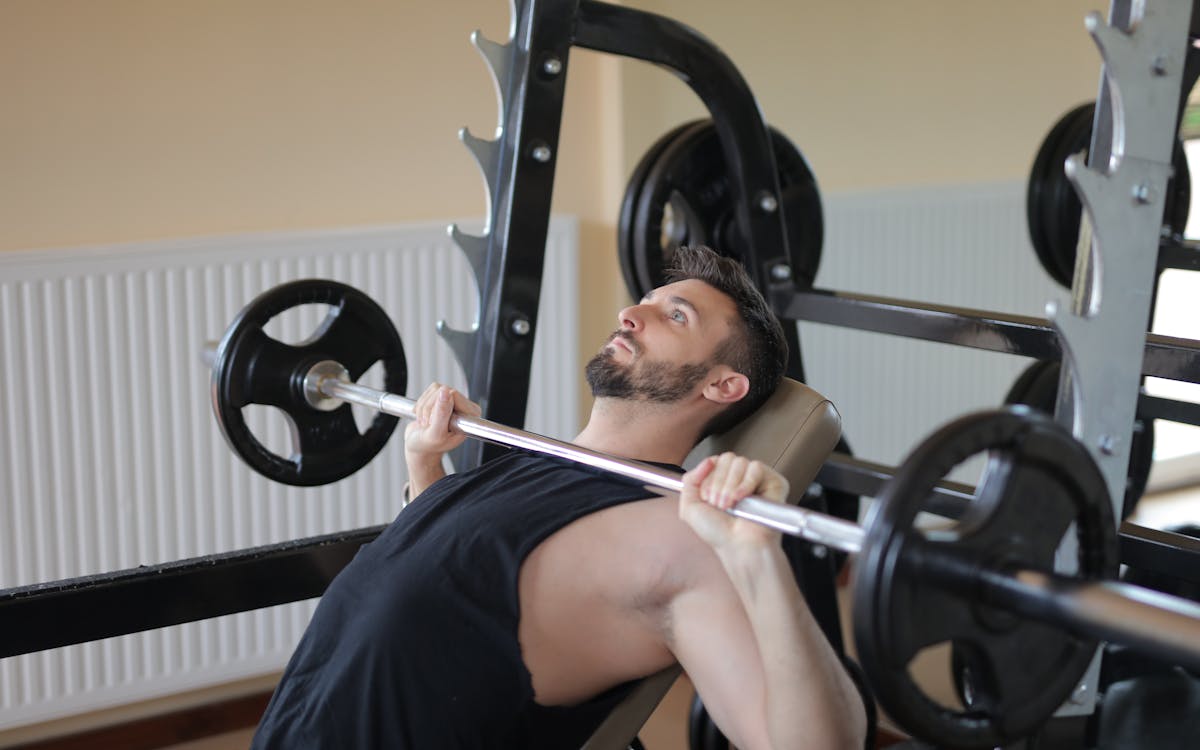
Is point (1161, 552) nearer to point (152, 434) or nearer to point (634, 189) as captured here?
point (634, 189)

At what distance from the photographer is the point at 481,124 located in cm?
274

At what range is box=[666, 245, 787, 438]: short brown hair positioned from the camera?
5.05 feet

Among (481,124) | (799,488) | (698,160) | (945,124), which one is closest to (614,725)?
(799,488)

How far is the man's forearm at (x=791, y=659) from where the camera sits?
108 cm

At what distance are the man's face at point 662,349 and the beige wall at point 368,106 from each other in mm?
1231

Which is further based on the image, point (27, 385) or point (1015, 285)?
point (1015, 285)

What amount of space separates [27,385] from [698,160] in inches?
47.1

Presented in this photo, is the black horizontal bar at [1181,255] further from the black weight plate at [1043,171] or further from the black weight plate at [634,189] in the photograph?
the black weight plate at [634,189]

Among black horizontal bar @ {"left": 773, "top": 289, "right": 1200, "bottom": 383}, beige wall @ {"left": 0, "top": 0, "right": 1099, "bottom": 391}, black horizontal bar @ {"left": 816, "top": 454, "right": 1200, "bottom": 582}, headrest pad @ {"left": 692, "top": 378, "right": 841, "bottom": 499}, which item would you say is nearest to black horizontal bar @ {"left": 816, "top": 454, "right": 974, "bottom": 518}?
black horizontal bar @ {"left": 816, "top": 454, "right": 1200, "bottom": 582}

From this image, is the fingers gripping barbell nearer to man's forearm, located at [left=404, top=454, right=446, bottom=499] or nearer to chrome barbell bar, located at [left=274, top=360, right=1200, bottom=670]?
chrome barbell bar, located at [left=274, top=360, right=1200, bottom=670]

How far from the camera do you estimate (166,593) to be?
1616 mm

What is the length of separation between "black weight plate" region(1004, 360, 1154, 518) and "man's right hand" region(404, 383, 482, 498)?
115cm

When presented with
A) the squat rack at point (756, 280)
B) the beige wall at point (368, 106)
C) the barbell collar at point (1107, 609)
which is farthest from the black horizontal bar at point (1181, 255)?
the beige wall at point (368, 106)

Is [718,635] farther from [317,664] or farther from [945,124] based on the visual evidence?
[945,124]
